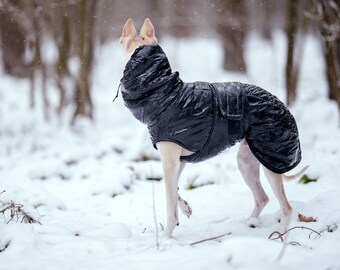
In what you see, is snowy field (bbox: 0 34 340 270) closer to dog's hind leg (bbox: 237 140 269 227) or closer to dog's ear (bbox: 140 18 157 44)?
dog's hind leg (bbox: 237 140 269 227)

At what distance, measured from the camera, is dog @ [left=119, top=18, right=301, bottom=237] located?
3719 millimetres

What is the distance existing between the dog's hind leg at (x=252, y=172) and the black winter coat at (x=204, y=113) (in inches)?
14.2

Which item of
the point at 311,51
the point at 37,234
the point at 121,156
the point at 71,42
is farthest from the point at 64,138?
the point at 311,51

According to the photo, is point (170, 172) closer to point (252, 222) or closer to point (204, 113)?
point (204, 113)

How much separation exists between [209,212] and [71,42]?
758 centimetres

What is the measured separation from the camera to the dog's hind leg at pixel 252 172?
4.35 meters

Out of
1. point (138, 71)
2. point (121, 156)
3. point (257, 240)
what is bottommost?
point (121, 156)

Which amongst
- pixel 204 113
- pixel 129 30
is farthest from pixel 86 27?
pixel 204 113

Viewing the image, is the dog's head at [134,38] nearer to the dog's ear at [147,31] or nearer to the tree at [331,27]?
the dog's ear at [147,31]

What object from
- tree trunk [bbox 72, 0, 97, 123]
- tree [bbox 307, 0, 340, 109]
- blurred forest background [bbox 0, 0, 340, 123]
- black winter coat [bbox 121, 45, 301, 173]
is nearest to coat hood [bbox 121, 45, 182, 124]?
black winter coat [bbox 121, 45, 301, 173]

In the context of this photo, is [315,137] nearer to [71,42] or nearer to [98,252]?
[98,252]

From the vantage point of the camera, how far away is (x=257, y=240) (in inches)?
100

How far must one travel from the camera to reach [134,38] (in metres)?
4.03

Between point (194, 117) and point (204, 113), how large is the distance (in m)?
0.10
